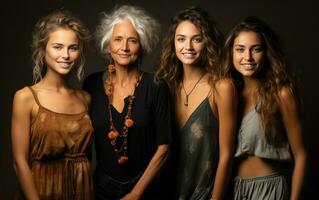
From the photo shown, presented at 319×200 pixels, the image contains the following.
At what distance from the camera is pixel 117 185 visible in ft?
12.4

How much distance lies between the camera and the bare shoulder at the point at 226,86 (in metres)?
3.78

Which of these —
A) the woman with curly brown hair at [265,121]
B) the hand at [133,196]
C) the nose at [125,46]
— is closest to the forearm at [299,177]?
the woman with curly brown hair at [265,121]

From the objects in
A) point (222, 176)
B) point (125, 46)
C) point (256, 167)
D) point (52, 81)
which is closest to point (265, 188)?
point (256, 167)

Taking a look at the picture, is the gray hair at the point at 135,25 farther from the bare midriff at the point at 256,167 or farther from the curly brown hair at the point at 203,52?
the bare midriff at the point at 256,167

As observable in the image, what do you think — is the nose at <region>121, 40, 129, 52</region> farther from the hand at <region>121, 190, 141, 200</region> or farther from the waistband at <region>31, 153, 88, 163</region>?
the hand at <region>121, 190, 141, 200</region>

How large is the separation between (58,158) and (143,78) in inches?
27.8

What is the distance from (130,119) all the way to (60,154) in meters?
0.46

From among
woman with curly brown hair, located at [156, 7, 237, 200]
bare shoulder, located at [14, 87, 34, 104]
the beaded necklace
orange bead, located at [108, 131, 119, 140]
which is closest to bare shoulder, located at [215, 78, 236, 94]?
woman with curly brown hair, located at [156, 7, 237, 200]

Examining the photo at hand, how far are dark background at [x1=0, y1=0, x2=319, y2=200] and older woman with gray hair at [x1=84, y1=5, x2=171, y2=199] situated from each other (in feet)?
3.19

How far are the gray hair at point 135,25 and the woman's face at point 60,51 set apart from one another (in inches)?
10.9

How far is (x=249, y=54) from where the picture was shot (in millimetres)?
3771

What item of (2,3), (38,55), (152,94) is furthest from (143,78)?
(2,3)

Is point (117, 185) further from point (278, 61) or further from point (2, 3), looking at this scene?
point (2, 3)

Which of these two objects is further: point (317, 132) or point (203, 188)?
point (317, 132)
